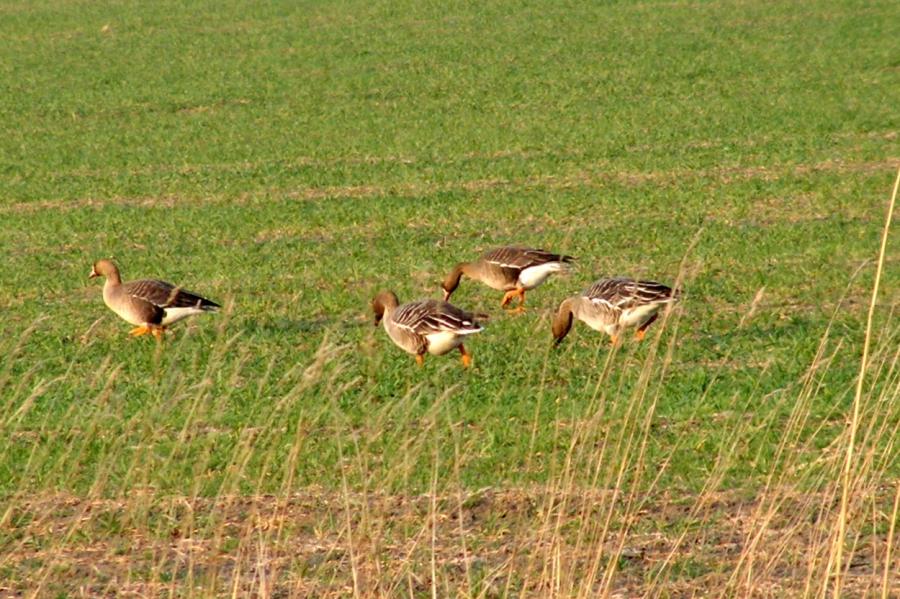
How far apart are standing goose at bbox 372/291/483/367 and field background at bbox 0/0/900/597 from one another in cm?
34

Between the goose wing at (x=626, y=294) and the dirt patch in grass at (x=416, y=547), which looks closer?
the dirt patch in grass at (x=416, y=547)

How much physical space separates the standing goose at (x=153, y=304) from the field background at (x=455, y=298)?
1.04 ft

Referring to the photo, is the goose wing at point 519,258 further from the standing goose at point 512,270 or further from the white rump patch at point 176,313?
the white rump patch at point 176,313

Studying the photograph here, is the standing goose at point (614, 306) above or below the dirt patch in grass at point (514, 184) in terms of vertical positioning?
below

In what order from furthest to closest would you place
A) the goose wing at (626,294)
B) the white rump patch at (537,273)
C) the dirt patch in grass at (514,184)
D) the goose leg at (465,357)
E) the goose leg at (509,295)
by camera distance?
the dirt patch in grass at (514,184), the goose leg at (509,295), the white rump patch at (537,273), the goose leg at (465,357), the goose wing at (626,294)

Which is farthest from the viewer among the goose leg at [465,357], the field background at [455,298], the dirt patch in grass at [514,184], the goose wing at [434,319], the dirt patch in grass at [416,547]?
the dirt patch in grass at [514,184]

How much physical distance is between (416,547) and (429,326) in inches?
185

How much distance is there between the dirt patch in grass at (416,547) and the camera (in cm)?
631

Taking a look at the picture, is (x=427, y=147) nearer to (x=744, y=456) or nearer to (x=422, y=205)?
(x=422, y=205)

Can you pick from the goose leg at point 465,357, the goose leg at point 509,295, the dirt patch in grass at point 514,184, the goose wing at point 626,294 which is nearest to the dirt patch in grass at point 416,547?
the goose wing at point 626,294

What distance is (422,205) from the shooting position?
68.4ft

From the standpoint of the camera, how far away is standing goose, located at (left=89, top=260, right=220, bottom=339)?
12367 millimetres

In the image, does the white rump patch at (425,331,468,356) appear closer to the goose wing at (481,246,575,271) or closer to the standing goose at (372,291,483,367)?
the standing goose at (372,291,483,367)

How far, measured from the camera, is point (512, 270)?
13492 millimetres
